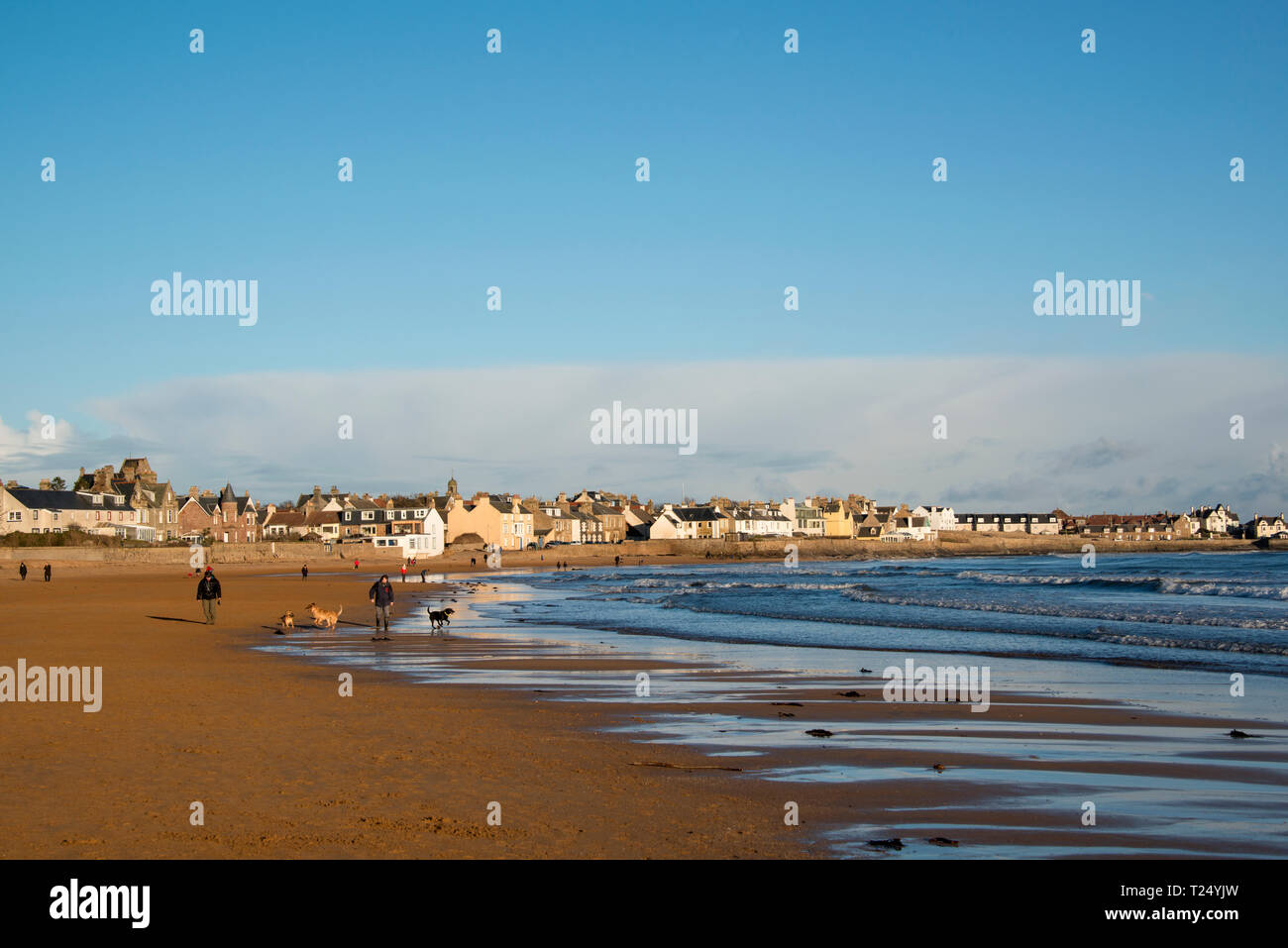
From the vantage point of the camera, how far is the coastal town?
93188 mm

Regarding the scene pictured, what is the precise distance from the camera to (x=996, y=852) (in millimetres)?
7281

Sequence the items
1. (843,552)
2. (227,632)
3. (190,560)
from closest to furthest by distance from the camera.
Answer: (227,632) → (190,560) → (843,552)

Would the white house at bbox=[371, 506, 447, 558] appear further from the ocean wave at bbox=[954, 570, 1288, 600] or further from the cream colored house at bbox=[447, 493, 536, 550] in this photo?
the ocean wave at bbox=[954, 570, 1288, 600]

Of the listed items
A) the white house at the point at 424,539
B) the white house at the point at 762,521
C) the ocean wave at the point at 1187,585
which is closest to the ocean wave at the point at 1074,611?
the ocean wave at the point at 1187,585

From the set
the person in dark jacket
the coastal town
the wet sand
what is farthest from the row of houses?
the wet sand

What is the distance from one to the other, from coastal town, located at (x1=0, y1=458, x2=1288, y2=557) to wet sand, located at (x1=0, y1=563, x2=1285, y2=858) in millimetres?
79718

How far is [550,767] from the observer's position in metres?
10.0

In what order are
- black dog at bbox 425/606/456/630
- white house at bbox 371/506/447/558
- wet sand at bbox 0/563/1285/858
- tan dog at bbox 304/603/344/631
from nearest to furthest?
1. wet sand at bbox 0/563/1285/858
2. black dog at bbox 425/606/456/630
3. tan dog at bbox 304/603/344/631
4. white house at bbox 371/506/447/558

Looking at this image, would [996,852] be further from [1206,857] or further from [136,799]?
[136,799]

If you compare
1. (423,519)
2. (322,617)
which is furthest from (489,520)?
(322,617)

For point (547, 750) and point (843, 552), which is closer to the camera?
point (547, 750)

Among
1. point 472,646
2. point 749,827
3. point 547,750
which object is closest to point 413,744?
point 547,750

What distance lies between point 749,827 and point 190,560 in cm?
7592
